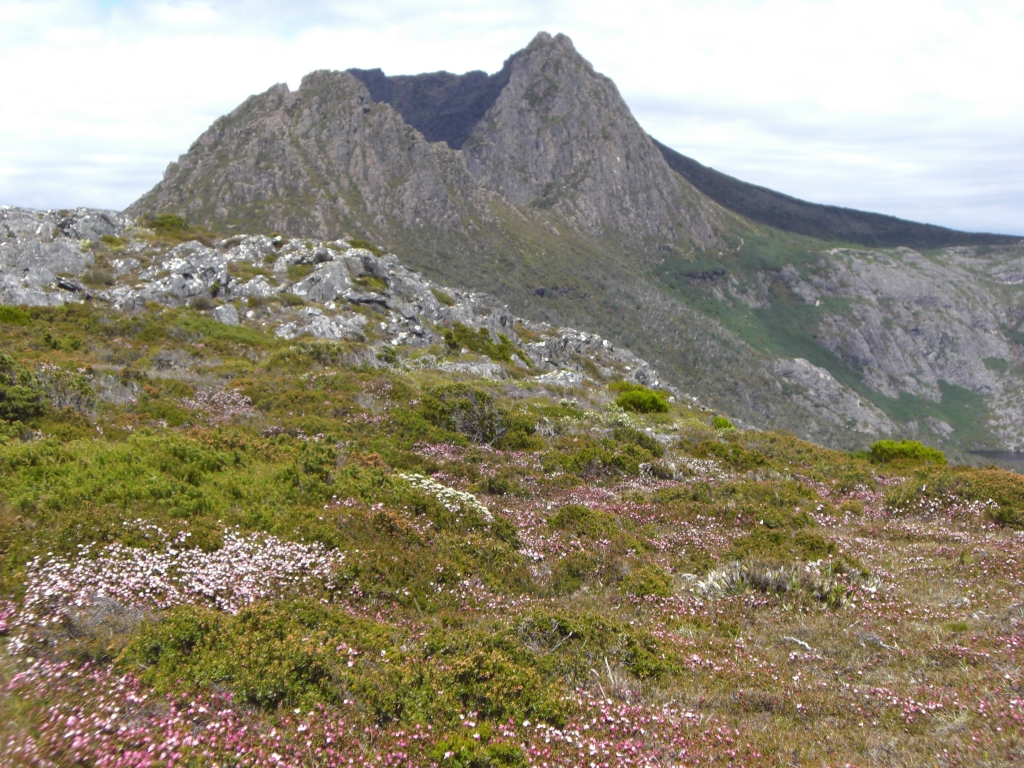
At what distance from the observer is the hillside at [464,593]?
495 cm

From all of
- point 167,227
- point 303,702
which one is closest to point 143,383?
point 303,702

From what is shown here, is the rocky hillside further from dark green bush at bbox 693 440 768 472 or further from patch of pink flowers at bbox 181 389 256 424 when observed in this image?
dark green bush at bbox 693 440 768 472

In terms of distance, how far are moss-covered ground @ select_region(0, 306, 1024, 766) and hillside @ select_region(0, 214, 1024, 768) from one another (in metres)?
0.03

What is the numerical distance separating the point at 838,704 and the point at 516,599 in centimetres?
409

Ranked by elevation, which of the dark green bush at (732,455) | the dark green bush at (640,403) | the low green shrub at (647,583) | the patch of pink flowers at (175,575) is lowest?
the dark green bush at (640,403)

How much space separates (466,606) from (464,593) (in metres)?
0.33

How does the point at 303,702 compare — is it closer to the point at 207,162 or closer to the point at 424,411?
the point at 424,411

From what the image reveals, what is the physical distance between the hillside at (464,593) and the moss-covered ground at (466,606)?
34mm

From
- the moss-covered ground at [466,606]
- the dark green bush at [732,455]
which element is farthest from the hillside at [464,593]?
the dark green bush at [732,455]

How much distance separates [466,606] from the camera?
7.96 metres

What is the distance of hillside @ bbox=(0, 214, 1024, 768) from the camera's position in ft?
16.2

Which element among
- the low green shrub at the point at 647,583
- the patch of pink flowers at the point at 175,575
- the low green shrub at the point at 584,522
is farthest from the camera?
the low green shrub at the point at 584,522

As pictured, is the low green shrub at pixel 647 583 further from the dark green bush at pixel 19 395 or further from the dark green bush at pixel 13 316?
the dark green bush at pixel 13 316

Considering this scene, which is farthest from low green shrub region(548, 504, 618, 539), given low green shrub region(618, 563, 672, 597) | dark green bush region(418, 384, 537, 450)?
dark green bush region(418, 384, 537, 450)
